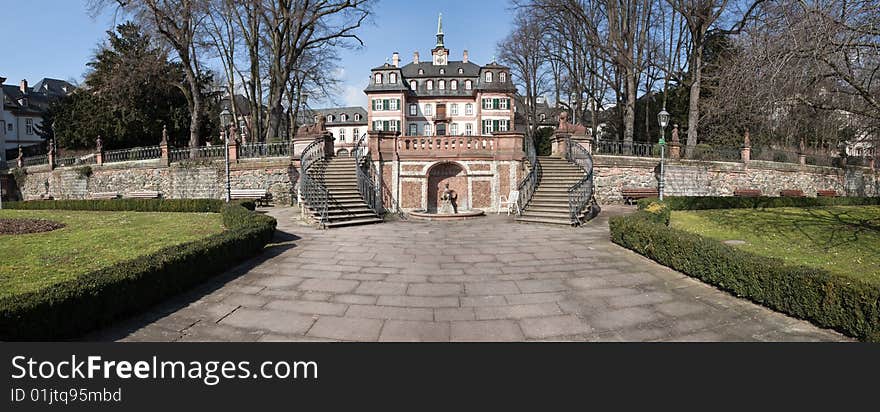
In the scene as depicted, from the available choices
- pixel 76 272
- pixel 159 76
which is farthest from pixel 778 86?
pixel 159 76

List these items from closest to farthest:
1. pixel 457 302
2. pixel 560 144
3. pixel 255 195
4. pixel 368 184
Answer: pixel 457 302 → pixel 368 184 → pixel 560 144 → pixel 255 195

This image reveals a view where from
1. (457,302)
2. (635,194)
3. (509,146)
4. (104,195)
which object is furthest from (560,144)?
(104,195)

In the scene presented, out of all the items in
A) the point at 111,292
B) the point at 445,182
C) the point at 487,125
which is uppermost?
the point at 487,125

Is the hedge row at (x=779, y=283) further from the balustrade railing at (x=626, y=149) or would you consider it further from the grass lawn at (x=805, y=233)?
the balustrade railing at (x=626, y=149)

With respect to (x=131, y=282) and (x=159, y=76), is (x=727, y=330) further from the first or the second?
(x=159, y=76)

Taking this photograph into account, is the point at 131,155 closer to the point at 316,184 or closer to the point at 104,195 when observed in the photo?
the point at 104,195

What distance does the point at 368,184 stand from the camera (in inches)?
610

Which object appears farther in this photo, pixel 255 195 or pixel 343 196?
pixel 255 195

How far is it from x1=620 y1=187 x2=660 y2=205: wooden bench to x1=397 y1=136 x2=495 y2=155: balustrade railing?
7768 mm

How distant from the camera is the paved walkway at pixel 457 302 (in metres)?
4.60

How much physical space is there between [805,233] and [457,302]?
11.3 m

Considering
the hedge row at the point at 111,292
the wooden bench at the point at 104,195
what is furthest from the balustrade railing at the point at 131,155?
the hedge row at the point at 111,292

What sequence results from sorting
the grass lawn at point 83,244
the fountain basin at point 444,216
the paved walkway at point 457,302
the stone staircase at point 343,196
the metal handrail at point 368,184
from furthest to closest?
the metal handrail at point 368,184, the fountain basin at point 444,216, the stone staircase at point 343,196, the grass lawn at point 83,244, the paved walkway at point 457,302

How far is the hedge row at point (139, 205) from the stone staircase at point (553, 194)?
1076 centimetres
